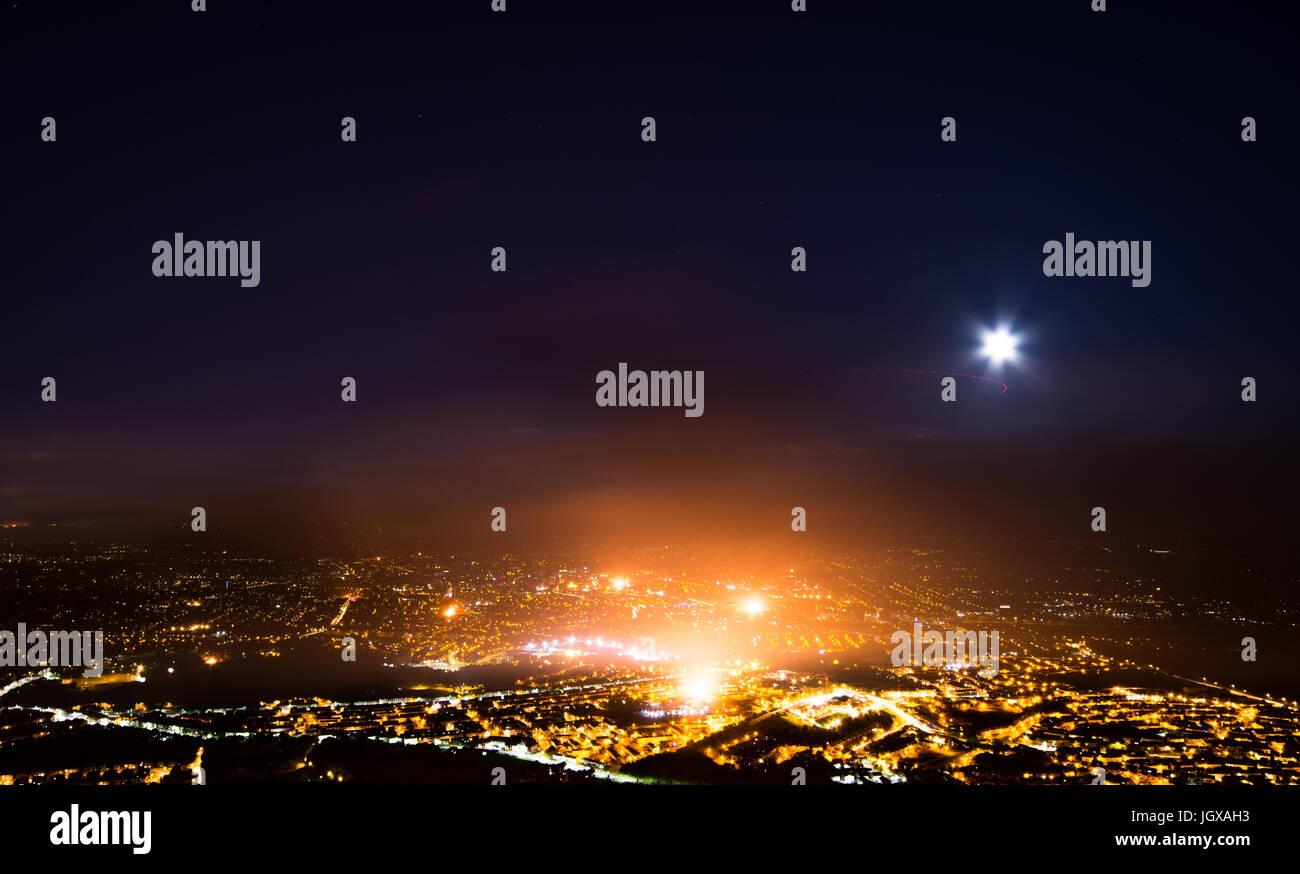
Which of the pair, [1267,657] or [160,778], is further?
[1267,657]

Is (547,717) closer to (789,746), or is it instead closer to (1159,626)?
(789,746)

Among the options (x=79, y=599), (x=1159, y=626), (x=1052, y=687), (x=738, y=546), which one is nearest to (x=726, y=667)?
(x=1052, y=687)
